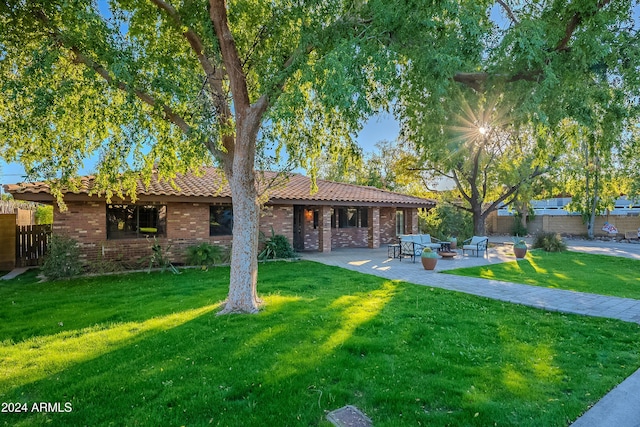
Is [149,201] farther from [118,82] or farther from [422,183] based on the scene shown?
[422,183]

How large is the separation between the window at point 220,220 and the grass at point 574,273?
9.06 meters

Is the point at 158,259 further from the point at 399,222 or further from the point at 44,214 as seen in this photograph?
the point at 399,222

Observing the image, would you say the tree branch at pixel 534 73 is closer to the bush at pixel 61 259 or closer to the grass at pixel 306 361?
the grass at pixel 306 361

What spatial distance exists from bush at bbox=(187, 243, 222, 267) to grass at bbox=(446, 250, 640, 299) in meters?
8.57

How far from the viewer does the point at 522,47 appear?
174 inches

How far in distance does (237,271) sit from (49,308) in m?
4.22

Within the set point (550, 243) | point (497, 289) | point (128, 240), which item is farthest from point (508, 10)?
point (550, 243)

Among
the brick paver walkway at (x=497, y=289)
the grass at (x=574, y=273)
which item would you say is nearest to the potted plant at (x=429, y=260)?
the brick paver walkway at (x=497, y=289)

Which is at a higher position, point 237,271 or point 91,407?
point 237,271

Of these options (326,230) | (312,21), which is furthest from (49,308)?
(326,230)

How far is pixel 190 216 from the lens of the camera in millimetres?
13508

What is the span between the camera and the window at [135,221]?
12164 millimetres

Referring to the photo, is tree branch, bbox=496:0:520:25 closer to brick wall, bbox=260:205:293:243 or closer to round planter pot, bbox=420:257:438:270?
round planter pot, bbox=420:257:438:270

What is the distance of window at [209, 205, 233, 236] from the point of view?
14304 millimetres
